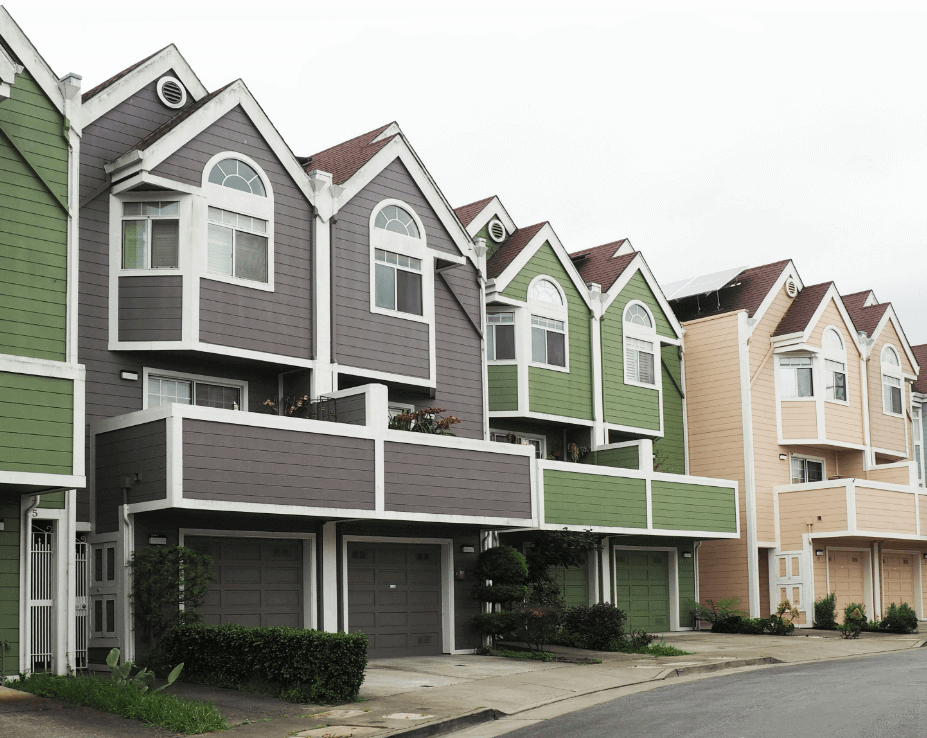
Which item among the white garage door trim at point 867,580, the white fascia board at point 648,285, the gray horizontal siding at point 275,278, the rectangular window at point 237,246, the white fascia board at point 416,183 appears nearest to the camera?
the gray horizontal siding at point 275,278

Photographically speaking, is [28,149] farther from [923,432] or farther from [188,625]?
[923,432]

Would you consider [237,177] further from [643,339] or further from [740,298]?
[740,298]

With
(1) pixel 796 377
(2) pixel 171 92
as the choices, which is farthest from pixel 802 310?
(2) pixel 171 92

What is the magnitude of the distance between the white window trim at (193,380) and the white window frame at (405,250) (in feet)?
10.3

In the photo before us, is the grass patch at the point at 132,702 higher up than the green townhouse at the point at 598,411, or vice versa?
the green townhouse at the point at 598,411

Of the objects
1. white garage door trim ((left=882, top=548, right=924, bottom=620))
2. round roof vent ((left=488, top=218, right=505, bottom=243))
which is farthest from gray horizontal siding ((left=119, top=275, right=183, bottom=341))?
white garage door trim ((left=882, top=548, right=924, bottom=620))

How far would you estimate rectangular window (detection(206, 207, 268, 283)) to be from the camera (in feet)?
71.1

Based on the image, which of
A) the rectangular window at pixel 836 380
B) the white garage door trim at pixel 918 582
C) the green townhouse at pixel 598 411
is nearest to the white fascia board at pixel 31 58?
the green townhouse at pixel 598 411

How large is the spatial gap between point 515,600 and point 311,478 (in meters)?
6.25

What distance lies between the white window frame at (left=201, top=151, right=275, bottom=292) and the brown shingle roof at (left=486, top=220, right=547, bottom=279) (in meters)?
7.43

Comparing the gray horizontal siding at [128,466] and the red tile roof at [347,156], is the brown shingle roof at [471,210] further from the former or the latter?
the gray horizontal siding at [128,466]

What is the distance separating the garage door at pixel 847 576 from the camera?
113ft

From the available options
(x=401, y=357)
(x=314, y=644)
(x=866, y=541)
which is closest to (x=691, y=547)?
(x=866, y=541)

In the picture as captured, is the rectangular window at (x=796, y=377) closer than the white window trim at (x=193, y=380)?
No
